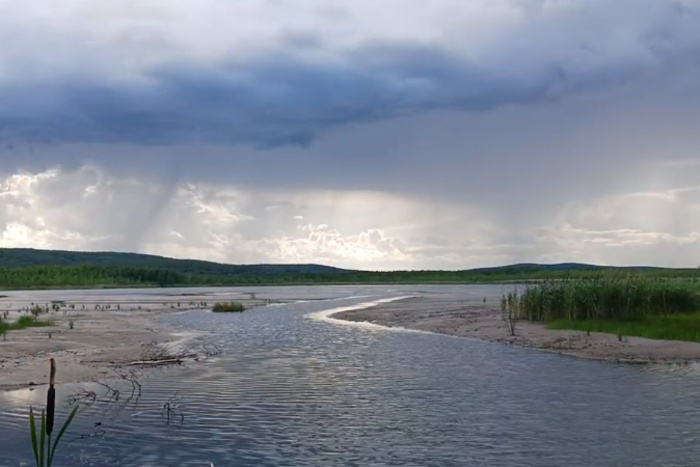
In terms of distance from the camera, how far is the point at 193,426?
17516mm

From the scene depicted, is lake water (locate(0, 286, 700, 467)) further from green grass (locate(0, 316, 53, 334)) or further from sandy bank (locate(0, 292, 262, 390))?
green grass (locate(0, 316, 53, 334))

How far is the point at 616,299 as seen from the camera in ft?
127

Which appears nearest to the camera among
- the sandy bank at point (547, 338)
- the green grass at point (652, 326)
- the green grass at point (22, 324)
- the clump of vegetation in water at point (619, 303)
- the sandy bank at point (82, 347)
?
the sandy bank at point (82, 347)

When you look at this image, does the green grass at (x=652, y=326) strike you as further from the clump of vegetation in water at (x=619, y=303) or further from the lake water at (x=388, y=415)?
the lake water at (x=388, y=415)

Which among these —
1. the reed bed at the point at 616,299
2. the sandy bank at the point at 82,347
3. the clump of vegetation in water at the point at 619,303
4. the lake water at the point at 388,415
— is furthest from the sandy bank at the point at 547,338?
the sandy bank at the point at 82,347

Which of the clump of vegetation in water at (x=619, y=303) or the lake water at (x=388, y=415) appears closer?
the lake water at (x=388, y=415)

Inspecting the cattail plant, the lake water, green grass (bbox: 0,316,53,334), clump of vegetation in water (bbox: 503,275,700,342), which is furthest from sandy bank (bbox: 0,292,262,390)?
clump of vegetation in water (bbox: 503,275,700,342)

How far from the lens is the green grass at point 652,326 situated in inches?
1286

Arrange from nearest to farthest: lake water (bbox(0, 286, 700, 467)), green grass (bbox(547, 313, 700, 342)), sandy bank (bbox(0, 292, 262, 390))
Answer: lake water (bbox(0, 286, 700, 467)) < sandy bank (bbox(0, 292, 262, 390)) < green grass (bbox(547, 313, 700, 342))

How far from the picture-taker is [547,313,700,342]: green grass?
32.7 m

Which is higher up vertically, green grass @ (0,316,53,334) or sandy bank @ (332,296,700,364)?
sandy bank @ (332,296,700,364)

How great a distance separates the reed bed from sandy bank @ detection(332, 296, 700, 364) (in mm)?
1733

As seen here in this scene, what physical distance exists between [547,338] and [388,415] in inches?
698

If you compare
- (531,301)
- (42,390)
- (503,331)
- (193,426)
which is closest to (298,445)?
(193,426)
